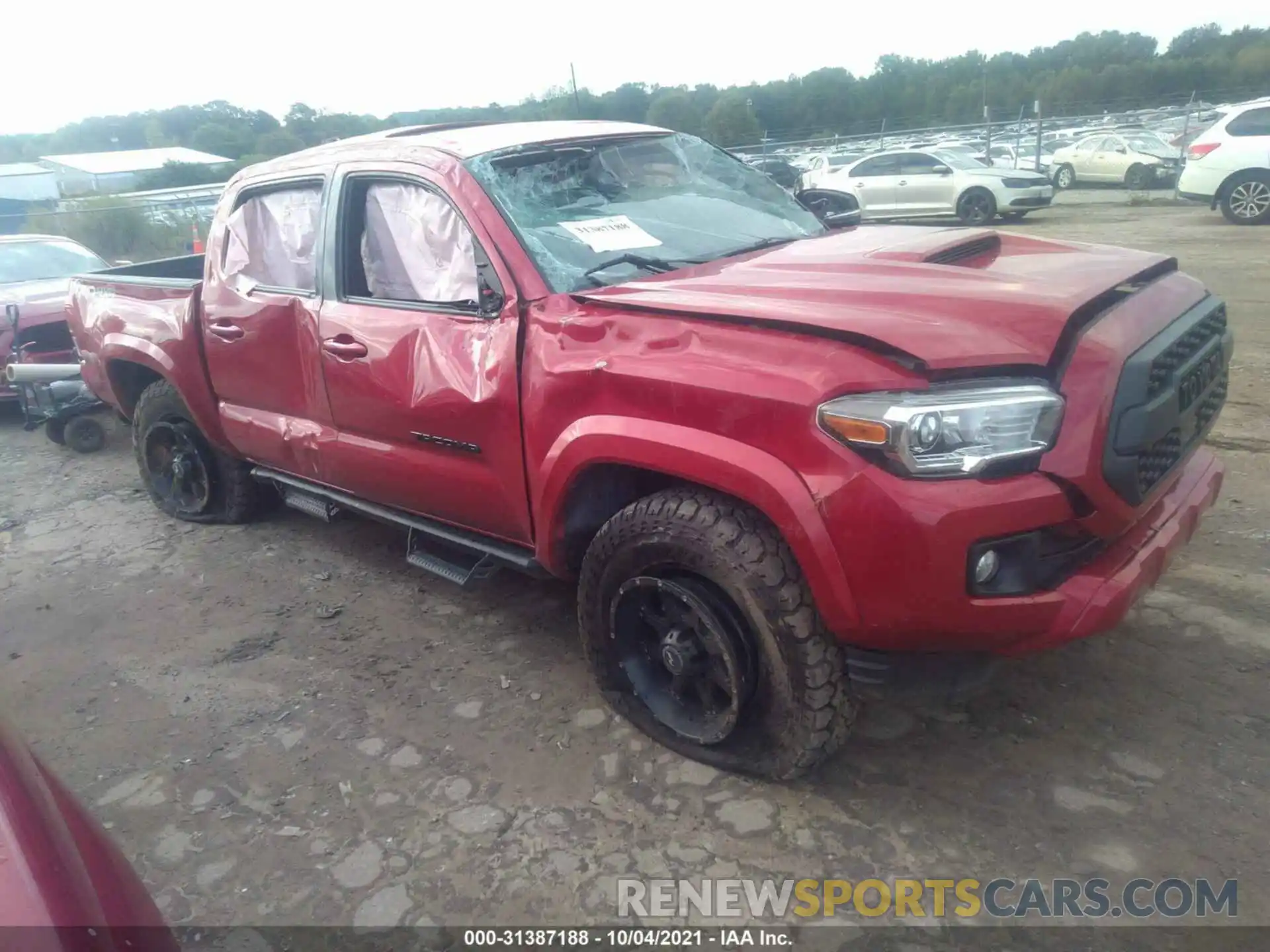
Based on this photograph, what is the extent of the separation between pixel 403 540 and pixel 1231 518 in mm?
3845

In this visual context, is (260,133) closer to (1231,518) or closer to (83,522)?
(83,522)

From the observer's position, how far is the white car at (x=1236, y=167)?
41.2 ft

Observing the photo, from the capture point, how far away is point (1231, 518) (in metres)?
4.15

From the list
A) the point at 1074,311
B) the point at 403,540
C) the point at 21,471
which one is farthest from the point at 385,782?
the point at 21,471

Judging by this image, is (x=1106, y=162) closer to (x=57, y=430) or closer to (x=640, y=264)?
(x=57, y=430)

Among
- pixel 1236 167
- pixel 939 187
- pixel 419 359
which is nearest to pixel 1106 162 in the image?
pixel 939 187

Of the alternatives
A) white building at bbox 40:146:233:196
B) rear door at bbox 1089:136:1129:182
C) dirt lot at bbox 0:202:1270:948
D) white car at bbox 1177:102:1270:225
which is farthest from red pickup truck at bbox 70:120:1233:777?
white building at bbox 40:146:233:196

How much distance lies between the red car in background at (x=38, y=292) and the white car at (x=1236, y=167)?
44.9ft

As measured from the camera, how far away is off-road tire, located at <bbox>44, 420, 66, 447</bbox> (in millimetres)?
6992

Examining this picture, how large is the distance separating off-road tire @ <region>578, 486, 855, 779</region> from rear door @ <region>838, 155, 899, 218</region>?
1552 centimetres

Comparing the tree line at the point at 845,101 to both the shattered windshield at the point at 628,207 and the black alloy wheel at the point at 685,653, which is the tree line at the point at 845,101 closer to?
the shattered windshield at the point at 628,207

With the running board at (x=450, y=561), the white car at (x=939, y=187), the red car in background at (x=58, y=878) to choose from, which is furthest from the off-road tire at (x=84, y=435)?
the white car at (x=939, y=187)

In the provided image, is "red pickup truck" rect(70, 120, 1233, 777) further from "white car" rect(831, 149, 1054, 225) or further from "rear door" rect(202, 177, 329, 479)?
"white car" rect(831, 149, 1054, 225)

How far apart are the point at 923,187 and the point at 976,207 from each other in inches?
38.7
